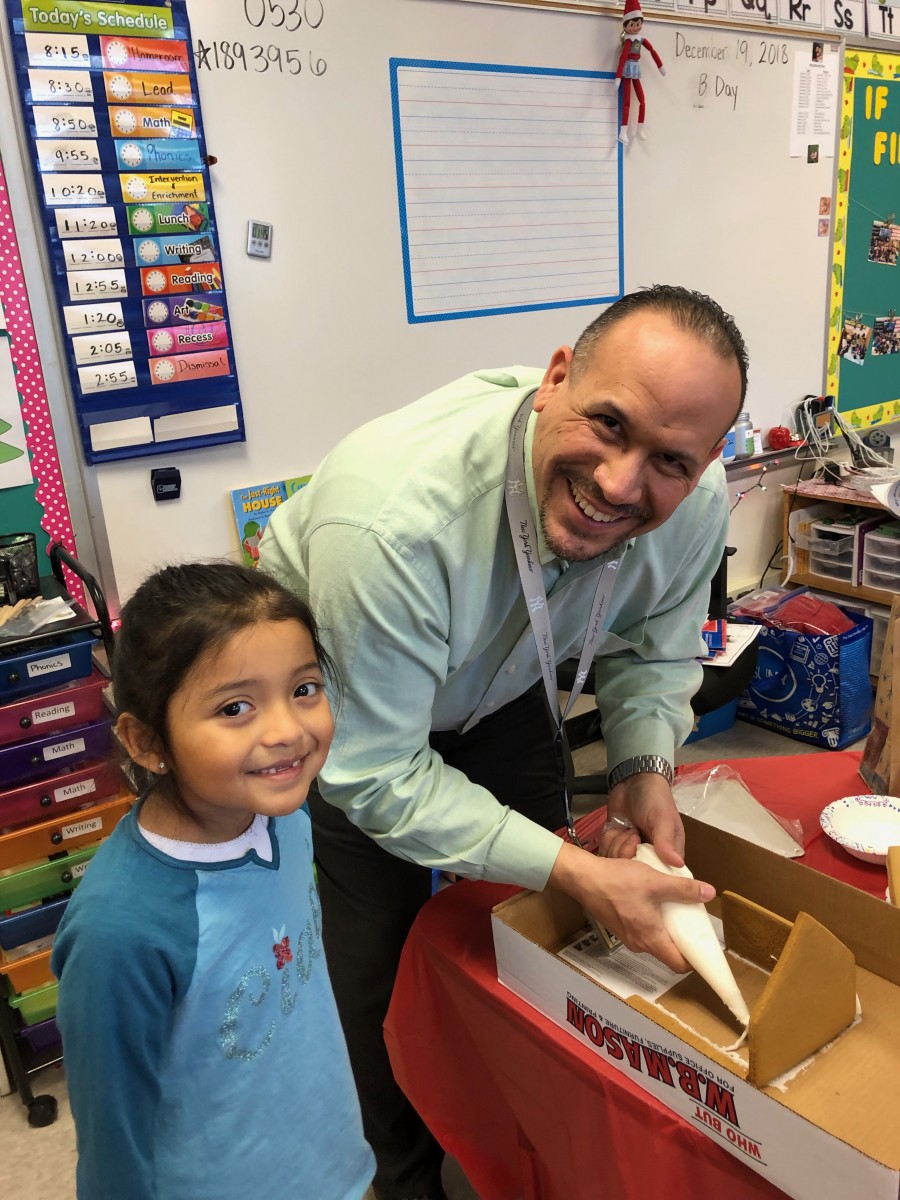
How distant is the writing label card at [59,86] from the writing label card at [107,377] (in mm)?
490

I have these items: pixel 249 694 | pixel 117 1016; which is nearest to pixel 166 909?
pixel 117 1016

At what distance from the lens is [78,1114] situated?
766 millimetres

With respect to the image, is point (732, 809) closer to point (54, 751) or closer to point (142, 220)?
point (54, 751)

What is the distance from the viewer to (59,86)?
1.70 meters

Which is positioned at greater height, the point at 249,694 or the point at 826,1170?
the point at 249,694

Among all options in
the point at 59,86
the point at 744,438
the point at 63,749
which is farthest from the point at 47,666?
the point at 744,438

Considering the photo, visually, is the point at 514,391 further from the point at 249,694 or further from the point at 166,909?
the point at 166,909

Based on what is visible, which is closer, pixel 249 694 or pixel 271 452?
pixel 249 694

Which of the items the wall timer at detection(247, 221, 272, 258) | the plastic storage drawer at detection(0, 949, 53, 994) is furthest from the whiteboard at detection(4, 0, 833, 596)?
the plastic storage drawer at detection(0, 949, 53, 994)

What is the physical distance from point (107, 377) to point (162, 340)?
14 cm

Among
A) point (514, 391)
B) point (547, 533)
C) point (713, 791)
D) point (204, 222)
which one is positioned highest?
point (204, 222)

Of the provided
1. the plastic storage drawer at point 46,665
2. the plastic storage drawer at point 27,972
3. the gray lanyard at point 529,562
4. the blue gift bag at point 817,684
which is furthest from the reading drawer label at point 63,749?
the blue gift bag at point 817,684

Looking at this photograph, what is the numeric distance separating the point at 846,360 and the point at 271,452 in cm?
238

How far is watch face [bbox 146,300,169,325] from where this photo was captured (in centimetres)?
188
